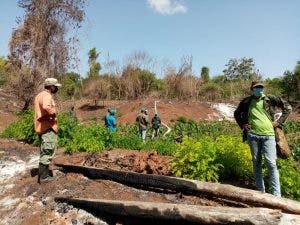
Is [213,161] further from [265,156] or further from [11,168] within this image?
[11,168]

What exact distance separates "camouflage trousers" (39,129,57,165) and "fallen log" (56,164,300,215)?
69cm

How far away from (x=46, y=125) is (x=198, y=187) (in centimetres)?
306

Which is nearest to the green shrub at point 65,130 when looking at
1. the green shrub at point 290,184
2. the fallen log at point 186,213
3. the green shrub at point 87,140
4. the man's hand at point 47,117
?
the green shrub at point 87,140

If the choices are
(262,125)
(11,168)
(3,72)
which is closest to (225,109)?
(3,72)

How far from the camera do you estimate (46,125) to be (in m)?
8.11

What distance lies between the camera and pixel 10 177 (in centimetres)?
923

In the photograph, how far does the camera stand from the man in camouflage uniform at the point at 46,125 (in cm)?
800

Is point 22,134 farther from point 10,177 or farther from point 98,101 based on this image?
point 98,101

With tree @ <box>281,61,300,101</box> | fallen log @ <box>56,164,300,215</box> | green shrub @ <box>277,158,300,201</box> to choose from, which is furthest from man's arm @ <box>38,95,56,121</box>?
tree @ <box>281,61,300,101</box>

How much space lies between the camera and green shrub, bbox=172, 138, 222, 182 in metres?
7.60

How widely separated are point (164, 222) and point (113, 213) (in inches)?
34.0

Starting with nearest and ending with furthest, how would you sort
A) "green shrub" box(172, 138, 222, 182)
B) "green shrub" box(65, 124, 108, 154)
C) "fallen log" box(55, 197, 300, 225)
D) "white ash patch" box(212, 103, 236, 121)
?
"fallen log" box(55, 197, 300, 225) → "green shrub" box(172, 138, 222, 182) → "green shrub" box(65, 124, 108, 154) → "white ash patch" box(212, 103, 236, 121)

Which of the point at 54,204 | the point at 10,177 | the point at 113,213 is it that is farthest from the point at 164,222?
→ the point at 10,177

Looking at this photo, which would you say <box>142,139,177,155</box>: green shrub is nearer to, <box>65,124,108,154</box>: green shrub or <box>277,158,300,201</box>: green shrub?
<box>65,124,108,154</box>: green shrub
